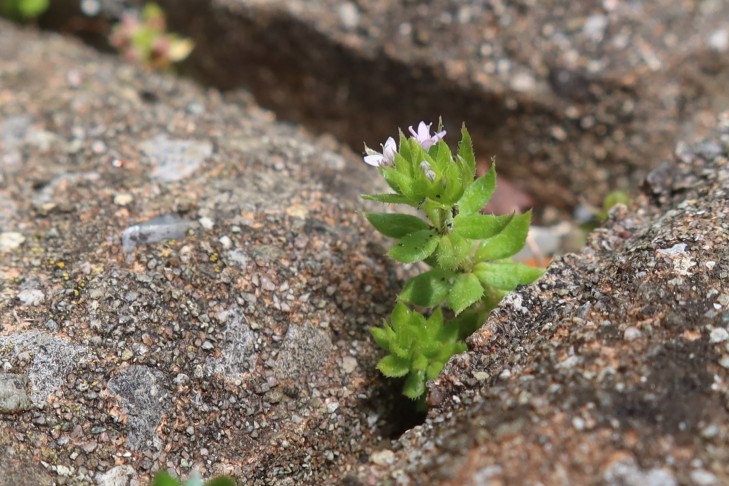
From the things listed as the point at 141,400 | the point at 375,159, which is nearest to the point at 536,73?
the point at 375,159

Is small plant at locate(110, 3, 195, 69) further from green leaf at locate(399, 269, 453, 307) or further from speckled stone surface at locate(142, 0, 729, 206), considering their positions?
green leaf at locate(399, 269, 453, 307)

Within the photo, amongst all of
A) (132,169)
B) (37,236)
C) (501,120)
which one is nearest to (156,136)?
(132,169)

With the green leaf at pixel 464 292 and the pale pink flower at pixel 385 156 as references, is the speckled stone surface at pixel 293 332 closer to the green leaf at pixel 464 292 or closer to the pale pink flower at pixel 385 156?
the green leaf at pixel 464 292

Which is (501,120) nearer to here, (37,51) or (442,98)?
(442,98)

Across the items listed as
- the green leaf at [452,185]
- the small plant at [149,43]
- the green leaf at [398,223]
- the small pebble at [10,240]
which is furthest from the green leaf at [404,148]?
the small plant at [149,43]

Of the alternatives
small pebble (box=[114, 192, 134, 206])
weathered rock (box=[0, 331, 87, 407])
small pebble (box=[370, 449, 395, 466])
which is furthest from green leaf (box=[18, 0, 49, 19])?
small pebble (box=[370, 449, 395, 466])
